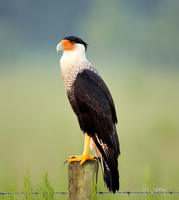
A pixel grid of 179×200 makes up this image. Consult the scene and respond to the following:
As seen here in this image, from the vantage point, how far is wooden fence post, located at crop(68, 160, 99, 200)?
9.13 ft

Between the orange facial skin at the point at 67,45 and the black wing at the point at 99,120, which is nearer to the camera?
the black wing at the point at 99,120

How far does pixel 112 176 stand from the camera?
3082mm

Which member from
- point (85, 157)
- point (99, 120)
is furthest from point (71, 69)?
point (85, 157)

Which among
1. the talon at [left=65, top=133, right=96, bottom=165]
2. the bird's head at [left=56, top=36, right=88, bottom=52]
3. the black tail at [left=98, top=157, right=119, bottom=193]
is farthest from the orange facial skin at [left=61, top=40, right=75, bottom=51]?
the black tail at [left=98, top=157, right=119, bottom=193]

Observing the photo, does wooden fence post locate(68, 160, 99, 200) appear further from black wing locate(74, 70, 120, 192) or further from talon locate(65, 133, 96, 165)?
black wing locate(74, 70, 120, 192)

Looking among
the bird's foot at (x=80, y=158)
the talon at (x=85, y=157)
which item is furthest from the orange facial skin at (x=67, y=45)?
the bird's foot at (x=80, y=158)

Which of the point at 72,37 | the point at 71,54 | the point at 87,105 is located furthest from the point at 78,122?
the point at 72,37

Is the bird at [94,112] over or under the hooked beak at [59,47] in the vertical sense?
under

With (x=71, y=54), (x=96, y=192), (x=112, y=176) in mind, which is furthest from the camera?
(x=71, y=54)

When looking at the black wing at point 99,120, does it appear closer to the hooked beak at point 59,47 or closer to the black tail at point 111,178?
the black tail at point 111,178

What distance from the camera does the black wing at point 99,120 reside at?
3068 mm

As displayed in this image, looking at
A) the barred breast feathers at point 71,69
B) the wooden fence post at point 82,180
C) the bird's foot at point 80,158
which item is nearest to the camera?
the wooden fence post at point 82,180

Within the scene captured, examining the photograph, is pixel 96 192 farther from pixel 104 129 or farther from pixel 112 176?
pixel 104 129

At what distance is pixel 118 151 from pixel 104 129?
0.99 feet
